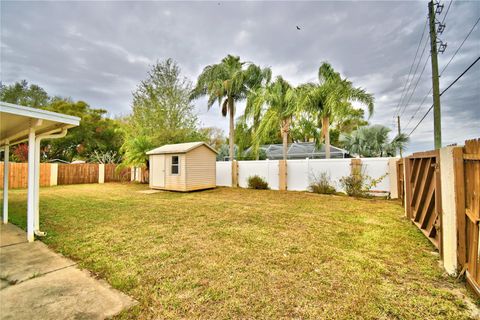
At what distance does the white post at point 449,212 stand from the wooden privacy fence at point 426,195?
256mm

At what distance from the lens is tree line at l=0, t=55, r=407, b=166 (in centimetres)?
1075

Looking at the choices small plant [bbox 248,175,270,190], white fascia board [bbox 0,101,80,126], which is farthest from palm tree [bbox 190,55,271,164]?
white fascia board [bbox 0,101,80,126]

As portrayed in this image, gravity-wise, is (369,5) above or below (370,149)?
above

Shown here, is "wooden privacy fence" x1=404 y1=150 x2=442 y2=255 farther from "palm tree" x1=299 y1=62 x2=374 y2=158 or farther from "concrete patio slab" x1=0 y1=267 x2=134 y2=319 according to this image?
"palm tree" x1=299 y1=62 x2=374 y2=158

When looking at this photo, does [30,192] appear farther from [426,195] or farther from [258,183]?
[258,183]

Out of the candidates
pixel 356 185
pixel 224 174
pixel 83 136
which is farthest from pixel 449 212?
pixel 83 136

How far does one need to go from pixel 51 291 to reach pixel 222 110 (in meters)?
12.3

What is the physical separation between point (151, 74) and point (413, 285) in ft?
61.8

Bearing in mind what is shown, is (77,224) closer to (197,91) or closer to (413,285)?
(413,285)

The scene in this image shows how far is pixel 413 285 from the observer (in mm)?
2246

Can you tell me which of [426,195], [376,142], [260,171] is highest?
[376,142]

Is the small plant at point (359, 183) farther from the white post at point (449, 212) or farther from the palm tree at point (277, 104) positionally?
the white post at point (449, 212)

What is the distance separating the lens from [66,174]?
1353cm

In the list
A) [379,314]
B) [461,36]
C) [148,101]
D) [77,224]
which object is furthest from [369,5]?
[148,101]
